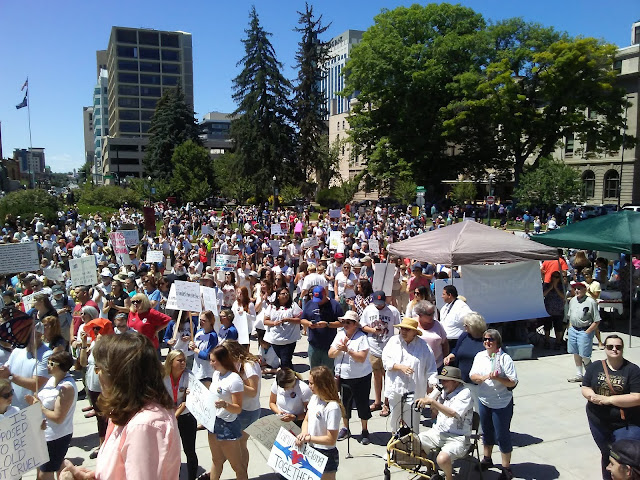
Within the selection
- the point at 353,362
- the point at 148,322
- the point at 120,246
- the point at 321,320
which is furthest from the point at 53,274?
the point at 353,362

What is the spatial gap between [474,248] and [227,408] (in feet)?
22.2

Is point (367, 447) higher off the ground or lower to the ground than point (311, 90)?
lower

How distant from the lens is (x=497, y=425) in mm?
5500

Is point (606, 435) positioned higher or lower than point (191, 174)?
lower

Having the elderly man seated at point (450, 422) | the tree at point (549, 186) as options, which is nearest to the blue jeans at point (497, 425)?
the elderly man seated at point (450, 422)

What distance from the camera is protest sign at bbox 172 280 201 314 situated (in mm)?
7760

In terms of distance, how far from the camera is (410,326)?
19.2 ft

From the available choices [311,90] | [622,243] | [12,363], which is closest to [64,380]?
[12,363]

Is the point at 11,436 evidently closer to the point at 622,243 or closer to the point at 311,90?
the point at 622,243

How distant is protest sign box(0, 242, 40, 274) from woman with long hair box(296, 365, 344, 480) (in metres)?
7.84

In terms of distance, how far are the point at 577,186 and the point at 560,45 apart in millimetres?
11260

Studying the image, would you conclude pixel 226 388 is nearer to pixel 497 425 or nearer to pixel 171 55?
pixel 497 425

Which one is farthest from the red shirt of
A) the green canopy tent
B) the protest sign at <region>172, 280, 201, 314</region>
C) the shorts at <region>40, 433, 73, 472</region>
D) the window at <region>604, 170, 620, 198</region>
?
the window at <region>604, 170, 620, 198</region>

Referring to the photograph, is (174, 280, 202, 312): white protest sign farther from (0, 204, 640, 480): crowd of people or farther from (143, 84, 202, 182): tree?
(143, 84, 202, 182): tree
